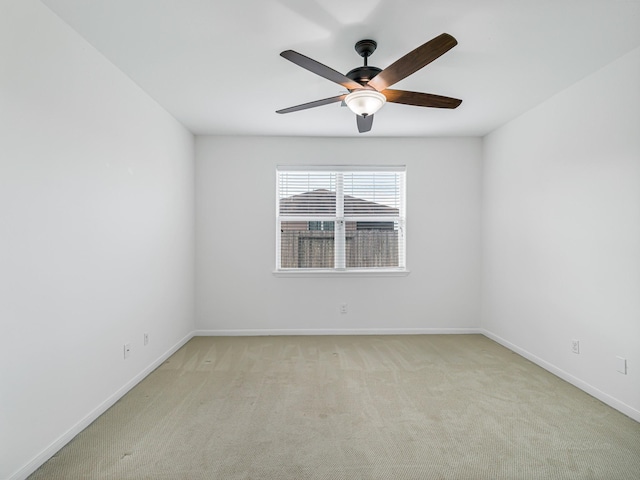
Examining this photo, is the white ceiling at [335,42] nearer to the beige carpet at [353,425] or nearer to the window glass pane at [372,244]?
the window glass pane at [372,244]

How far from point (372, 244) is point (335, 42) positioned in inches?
105

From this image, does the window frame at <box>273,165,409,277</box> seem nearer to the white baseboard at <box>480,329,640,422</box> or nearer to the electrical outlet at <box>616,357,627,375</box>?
the white baseboard at <box>480,329,640,422</box>

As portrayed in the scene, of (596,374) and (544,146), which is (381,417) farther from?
(544,146)

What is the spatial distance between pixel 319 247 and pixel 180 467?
296cm

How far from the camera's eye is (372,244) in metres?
4.51

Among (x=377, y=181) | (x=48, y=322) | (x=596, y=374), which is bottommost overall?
(x=596, y=374)

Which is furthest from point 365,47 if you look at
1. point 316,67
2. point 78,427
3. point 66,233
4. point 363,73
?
point 78,427

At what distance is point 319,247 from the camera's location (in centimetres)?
449

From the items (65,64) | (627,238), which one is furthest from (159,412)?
(627,238)

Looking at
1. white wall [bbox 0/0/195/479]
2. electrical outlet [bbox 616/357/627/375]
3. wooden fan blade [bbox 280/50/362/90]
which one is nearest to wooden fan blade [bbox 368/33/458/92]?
wooden fan blade [bbox 280/50/362/90]

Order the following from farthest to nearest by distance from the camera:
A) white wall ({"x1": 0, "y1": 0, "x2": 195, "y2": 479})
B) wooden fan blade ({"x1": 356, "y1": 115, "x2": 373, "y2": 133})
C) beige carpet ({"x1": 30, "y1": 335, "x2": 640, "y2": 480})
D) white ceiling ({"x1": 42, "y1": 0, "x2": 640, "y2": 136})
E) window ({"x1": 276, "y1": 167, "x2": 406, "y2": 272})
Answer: window ({"x1": 276, "y1": 167, "x2": 406, "y2": 272}) < wooden fan blade ({"x1": 356, "y1": 115, "x2": 373, "y2": 133}) < white ceiling ({"x1": 42, "y1": 0, "x2": 640, "y2": 136}) < beige carpet ({"x1": 30, "y1": 335, "x2": 640, "y2": 480}) < white wall ({"x1": 0, "y1": 0, "x2": 195, "y2": 479})

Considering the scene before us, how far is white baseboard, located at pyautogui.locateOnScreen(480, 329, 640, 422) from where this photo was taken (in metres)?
2.39

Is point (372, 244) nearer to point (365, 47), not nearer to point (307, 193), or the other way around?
point (307, 193)

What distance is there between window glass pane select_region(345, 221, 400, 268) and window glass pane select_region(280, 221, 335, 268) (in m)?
0.23
